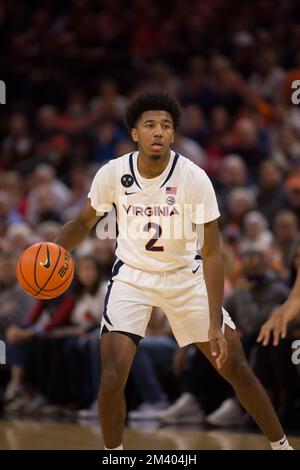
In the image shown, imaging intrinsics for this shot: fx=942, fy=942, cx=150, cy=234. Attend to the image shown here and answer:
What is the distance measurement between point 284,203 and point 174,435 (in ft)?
11.5

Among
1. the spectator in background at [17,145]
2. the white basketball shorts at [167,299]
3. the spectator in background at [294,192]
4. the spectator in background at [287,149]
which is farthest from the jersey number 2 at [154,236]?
the spectator in background at [17,145]

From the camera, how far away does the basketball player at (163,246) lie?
5359mm

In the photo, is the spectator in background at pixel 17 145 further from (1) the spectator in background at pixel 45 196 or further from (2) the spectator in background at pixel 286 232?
(2) the spectator in background at pixel 286 232

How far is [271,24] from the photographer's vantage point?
13.2 meters

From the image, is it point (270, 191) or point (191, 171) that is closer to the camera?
point (191, 171)

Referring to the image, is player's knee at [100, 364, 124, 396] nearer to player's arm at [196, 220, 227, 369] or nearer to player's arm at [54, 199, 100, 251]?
player's arm at [196, 220, 227, 369]

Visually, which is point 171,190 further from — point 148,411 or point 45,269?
point 148,411

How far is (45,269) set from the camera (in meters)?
5.39

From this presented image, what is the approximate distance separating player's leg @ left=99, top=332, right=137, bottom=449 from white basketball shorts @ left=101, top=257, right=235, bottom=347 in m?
0.16

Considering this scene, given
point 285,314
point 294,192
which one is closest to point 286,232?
point 294,192

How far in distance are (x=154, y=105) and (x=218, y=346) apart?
4.88 feet

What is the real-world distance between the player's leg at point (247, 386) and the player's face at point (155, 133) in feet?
3.62
